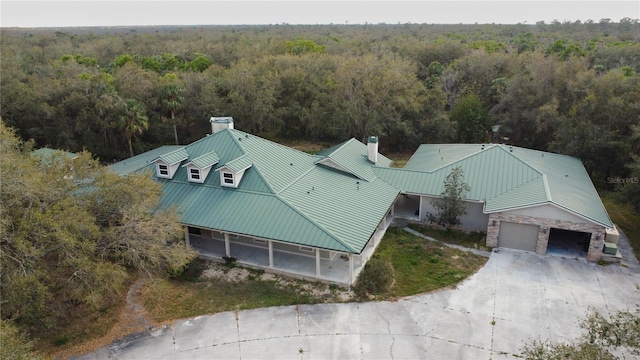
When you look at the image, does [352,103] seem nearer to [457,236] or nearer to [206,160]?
[457,236]

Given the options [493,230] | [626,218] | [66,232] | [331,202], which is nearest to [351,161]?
[331,202]

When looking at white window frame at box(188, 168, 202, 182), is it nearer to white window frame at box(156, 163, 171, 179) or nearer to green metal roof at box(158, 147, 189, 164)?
green metal roof at box(158, 147, 189, 164)

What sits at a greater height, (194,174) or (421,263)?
(194,174)

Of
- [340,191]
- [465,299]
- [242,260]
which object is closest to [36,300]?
[242,260]

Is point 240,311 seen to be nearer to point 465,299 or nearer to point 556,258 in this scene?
point 465,299

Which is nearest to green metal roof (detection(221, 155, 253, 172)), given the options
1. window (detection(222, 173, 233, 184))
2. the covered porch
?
window (detection(222, 173, 233, 184))

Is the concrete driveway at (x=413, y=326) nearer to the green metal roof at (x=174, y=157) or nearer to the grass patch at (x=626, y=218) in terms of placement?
the grass patch at (x=626, y=218)

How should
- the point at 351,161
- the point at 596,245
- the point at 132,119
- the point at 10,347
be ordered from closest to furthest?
the point at 10,347, the point at 596,245, the point at 351,161, the point at 132,119
